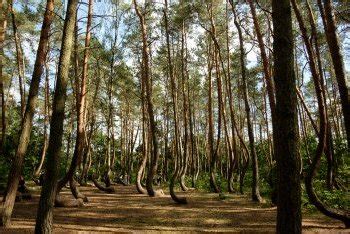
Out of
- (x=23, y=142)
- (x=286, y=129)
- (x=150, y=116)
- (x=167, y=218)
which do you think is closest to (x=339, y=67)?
(x=286, y=129)

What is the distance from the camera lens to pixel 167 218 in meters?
9.74

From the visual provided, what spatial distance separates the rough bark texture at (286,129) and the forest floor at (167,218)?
325cm

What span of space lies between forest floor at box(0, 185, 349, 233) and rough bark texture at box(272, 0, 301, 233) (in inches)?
128

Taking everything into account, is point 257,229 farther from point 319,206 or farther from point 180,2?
point 180,2

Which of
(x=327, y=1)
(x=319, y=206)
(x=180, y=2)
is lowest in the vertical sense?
(x=319, y=206)

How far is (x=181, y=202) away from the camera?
1227cm

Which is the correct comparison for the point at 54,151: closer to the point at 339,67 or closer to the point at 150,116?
the point at 339,67

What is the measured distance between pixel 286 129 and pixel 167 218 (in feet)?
19.6

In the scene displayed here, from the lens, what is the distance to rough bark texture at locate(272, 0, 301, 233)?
4629 millimetres

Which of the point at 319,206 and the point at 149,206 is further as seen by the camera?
the point at 149,206

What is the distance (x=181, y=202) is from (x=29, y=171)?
1700cm

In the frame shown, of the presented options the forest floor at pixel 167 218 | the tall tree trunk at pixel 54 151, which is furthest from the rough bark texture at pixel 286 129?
the tall tree trunk at pixel 54 151

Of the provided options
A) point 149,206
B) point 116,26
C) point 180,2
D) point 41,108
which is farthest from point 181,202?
point 41,108

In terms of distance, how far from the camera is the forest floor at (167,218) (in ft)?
26.8
